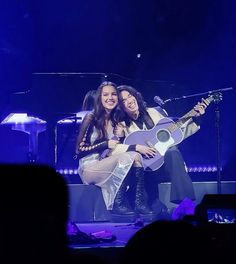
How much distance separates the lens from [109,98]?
6.35 metres

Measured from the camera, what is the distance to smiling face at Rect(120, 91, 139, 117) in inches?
251

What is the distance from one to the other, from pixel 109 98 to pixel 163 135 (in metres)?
0.77

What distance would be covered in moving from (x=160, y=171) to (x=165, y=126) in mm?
535

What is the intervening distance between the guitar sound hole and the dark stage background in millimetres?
240

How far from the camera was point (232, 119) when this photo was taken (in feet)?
23.4

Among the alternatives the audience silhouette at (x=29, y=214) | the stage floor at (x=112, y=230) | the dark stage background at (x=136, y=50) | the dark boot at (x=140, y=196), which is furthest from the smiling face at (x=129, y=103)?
the audience silhouette at (x=29, y=214)

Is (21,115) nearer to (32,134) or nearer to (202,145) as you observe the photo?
(32,134)

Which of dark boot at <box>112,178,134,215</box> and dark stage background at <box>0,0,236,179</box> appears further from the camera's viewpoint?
dark stage background at <box>0,0,236,179</box>

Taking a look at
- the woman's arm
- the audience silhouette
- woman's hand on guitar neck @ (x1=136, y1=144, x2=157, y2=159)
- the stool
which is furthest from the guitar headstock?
→ the audience silhouette

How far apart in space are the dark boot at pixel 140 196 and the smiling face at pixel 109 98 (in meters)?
0.79

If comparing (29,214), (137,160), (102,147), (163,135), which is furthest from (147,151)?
(29,214)

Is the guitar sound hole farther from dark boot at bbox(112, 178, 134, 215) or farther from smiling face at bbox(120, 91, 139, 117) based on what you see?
dark boot at bbox(112, 178, 134, 215)

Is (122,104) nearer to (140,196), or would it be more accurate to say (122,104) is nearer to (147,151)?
(147,151)

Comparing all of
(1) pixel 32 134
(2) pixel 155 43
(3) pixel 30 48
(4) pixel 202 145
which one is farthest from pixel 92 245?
(2) pixel 155 43
